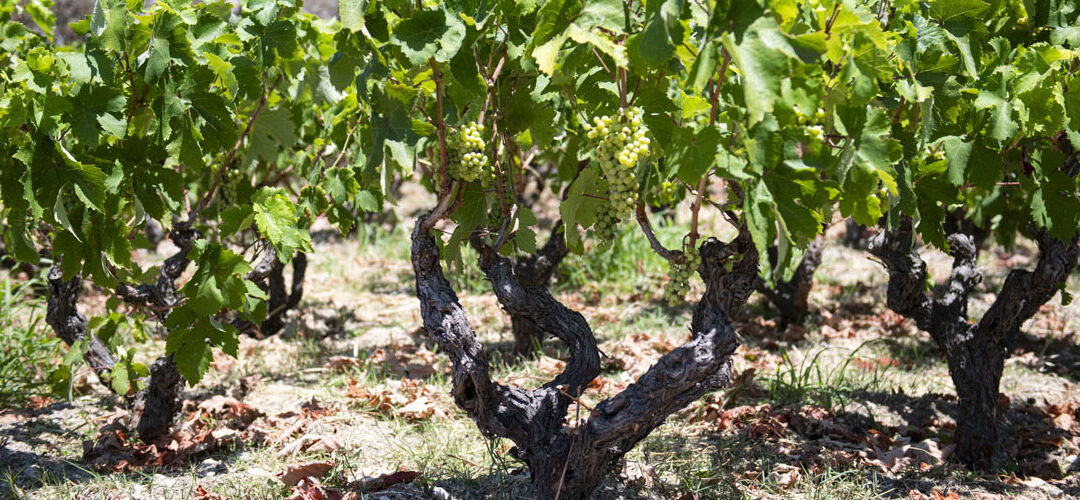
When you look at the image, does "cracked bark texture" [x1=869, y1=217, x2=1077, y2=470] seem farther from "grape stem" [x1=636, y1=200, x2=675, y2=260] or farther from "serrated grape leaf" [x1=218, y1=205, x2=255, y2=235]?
"serrated grape leaf" [x1=218, y1=205, x2=255, y2=235]

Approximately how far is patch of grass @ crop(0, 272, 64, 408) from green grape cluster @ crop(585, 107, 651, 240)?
2.94 meters

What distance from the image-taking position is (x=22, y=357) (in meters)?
4.02

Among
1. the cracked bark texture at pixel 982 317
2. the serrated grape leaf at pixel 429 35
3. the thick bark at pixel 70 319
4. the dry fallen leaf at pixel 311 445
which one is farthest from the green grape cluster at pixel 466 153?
the thick bark at pixel 70 319

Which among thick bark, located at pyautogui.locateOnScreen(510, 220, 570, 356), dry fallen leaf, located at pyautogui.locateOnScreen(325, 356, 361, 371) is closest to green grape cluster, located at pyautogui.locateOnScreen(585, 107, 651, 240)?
thick bark, located at pyautogui.locateOnScreen(510, 220, 570, 356)

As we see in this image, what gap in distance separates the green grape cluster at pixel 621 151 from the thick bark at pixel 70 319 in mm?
2423

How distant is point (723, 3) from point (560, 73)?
20.7 inches

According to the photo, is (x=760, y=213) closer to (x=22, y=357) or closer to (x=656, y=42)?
(x=656, y=42)

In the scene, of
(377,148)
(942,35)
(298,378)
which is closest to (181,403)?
(298,378)

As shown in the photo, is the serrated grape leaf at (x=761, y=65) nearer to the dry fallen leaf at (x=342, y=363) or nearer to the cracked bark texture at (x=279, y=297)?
A: the dry fallen leaf at (x=342, y=363)

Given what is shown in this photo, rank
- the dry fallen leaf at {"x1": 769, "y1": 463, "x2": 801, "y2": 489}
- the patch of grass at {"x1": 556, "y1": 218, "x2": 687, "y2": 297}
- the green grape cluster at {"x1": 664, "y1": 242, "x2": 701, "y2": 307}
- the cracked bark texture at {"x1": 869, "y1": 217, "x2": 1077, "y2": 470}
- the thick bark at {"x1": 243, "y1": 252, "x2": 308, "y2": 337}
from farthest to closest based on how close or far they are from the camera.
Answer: the patch of grass at {"x1": 556, "y1": 218, "x2": 687, "y2": 297} < the thick bark at {"x1": 243, "y1": 252, "x2": 308, "y2": 337} < the cracked bark texture at {"x1": 869, "y1": 217, "x2": 1077, "y2": 470} < the dry fallen leaf at {"x1": 769, "y1": 463, "x2": 801, "y2": 489} < the green grape cluster at {"x1": 664, "y1": 242, "x2": 701, "y2": 307}

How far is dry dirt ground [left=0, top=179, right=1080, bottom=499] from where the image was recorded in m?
2.81

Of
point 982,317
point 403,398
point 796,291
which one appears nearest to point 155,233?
point 403,398

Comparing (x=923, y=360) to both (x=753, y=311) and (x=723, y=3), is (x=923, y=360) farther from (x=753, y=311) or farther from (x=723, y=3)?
(x=723, y=3)

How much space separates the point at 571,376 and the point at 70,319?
2268 millimetres
